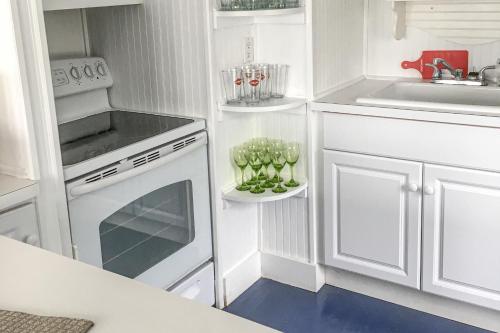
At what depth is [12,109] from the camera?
71.3 inches

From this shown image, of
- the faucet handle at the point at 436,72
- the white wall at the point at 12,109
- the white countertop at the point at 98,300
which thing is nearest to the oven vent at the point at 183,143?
the white wall at the point at 12,109

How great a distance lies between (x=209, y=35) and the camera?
2.31m

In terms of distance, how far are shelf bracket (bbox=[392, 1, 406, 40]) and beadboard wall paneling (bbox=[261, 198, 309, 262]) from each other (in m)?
0.89

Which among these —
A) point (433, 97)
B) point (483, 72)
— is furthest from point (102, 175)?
point (483, 72)

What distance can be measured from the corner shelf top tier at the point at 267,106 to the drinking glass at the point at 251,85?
0.04m

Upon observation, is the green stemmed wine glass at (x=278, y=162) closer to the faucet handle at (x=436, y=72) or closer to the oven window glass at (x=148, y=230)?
the oven window glass at (x=148, y=230)

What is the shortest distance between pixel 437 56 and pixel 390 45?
23 cm

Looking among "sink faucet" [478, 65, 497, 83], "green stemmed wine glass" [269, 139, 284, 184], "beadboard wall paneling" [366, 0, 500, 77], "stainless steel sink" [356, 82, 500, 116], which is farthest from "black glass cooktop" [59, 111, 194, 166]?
"sink faucet" [478, 65, 497, 83]

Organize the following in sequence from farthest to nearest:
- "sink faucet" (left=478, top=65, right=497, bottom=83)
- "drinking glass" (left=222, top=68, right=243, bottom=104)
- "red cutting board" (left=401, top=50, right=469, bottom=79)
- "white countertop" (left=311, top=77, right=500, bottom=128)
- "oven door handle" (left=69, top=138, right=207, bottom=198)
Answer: "red cutting board" (left=401, top=50, right=469, bottom=79) → "sink faucet" (left=478, top=65, right=497, bottom=83) → "drinking glass" (left=222, top=68, right=243, bottom=104) → "white countertop" (left=311, top=77, right=500, bottom=128) → "oven door handle" (left=69, top=138, right=207, bottom=198)

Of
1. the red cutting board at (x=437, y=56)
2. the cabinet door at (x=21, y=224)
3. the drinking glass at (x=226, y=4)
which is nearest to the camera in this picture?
the cabinet door at (x=21, y=224)

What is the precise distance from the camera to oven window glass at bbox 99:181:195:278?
2.11 meters

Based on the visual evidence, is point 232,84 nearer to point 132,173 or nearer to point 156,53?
point 156,53

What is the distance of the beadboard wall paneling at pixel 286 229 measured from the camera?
→ 2.74 metres

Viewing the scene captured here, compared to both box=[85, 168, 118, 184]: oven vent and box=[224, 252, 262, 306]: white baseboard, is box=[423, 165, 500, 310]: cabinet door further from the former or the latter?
box=[85, 168, 118, 184]: oven vent
